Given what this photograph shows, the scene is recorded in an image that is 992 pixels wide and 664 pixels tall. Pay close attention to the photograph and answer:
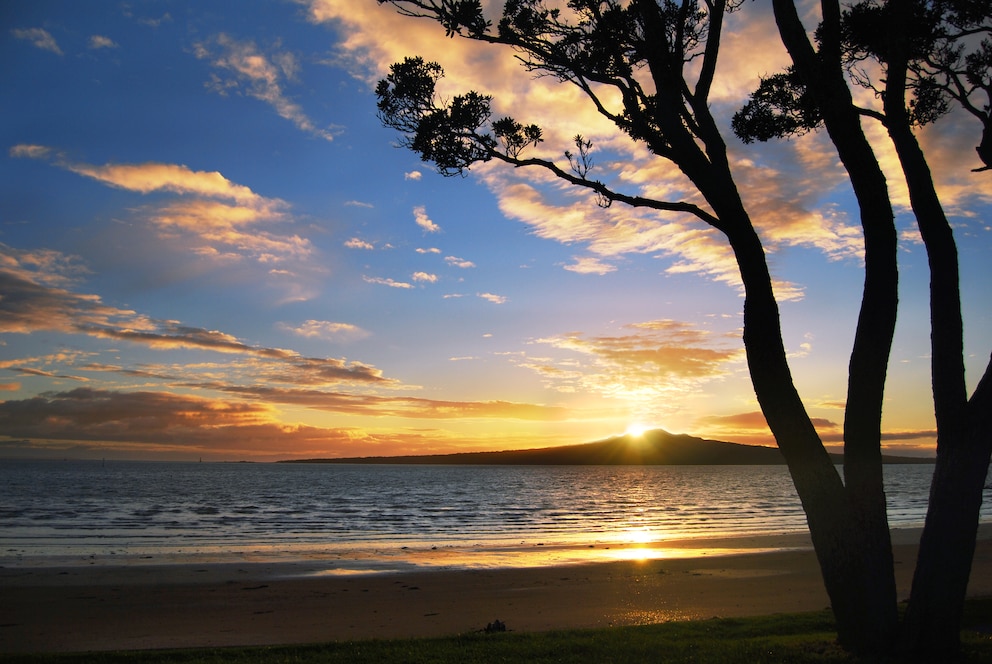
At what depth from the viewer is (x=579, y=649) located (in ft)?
27.5

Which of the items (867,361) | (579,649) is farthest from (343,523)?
(867,361)

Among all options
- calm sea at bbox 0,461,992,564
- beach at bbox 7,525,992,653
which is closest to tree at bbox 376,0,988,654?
beach at bbox 7,525,992,653

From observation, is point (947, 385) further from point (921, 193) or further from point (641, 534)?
point (641, 534)

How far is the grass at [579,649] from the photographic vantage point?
7730mm

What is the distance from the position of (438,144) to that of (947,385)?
271 inches

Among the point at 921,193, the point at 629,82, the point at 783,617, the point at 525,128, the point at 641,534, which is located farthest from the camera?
the point at 641,534

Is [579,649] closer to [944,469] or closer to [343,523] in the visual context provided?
[944,469]

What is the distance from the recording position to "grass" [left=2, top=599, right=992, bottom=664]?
773 centimetres

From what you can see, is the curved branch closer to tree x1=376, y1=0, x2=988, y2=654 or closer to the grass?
tree x1=376, y1=0, x2=988, y2=654

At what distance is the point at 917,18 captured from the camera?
932cm

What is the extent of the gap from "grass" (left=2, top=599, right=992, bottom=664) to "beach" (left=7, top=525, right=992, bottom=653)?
8.02 feet

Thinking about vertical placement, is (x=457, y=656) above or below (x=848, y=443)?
below

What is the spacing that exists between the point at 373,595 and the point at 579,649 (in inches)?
332

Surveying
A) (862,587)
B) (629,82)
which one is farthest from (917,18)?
(862,587)
